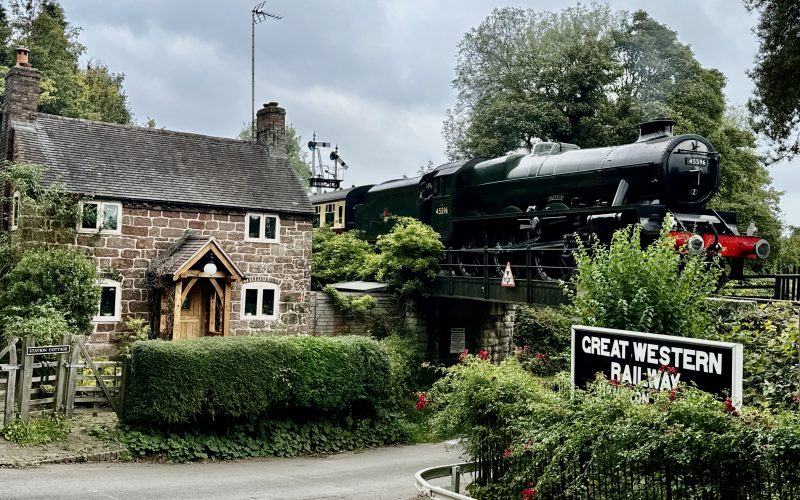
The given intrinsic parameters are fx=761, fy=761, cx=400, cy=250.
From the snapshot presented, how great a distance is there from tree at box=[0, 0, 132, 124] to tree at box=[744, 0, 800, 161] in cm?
2715

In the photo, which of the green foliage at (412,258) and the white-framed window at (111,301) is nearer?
the white-framed window at (111,301)

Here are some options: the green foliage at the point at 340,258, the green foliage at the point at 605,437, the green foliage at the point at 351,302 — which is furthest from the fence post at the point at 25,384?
the green foliage at the point at 340,258

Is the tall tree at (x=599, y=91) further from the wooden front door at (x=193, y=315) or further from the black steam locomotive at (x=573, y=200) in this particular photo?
the wooden front door at (x=193, y=315)

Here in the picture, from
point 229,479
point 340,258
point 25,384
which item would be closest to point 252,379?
point 229,479

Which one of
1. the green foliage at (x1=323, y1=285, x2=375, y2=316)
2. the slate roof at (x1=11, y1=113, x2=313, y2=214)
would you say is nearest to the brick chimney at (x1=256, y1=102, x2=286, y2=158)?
the slate roof at (x1=11, y1=113, x2=313, y2=214)

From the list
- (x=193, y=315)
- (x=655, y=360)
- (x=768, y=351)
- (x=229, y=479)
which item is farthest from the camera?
(x=193, y=315)

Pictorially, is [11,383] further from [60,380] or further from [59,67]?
[59,67]

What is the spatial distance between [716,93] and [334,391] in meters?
24.0

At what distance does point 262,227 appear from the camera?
76.4 feet

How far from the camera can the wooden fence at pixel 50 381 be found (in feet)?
44.9

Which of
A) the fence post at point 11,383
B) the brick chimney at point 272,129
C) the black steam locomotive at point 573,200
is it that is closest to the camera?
the fence post at point 11,383

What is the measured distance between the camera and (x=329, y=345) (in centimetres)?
1686

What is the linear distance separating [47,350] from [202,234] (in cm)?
855

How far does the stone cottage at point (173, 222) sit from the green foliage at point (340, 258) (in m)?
3.16
